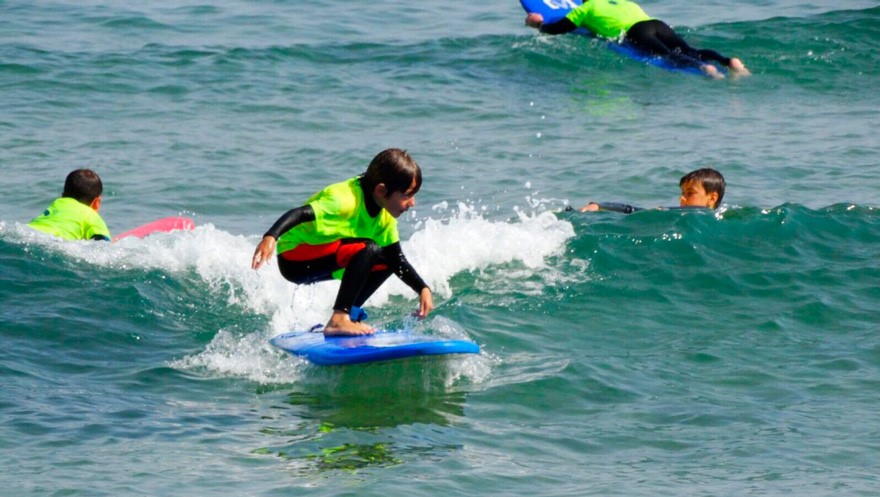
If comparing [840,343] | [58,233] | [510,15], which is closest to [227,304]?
[58,233]

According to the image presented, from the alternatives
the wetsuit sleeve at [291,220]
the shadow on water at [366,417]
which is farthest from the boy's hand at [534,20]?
the wetsuit sleeve at [291,220]

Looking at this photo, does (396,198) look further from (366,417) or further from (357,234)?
(366,417)

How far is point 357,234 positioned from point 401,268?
0.34 metres

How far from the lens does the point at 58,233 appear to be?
1058 cm

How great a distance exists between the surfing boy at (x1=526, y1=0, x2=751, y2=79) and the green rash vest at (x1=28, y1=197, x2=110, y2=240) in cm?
890

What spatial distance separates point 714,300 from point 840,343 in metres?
1.21

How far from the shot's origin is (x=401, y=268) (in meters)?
8.05

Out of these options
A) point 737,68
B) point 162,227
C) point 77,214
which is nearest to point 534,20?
point 737,68

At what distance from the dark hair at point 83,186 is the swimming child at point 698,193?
411cm

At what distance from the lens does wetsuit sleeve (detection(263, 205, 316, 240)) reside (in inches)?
293

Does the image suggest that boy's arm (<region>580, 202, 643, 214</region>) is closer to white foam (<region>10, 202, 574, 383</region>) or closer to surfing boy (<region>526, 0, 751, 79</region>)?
white foam (<region>10, 202, 574, 383</region>)

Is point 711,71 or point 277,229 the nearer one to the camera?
point 277,229

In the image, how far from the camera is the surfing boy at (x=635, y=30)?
698 inches

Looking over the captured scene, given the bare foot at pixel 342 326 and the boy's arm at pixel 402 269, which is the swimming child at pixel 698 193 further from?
the bare foot at pixel 342 326
